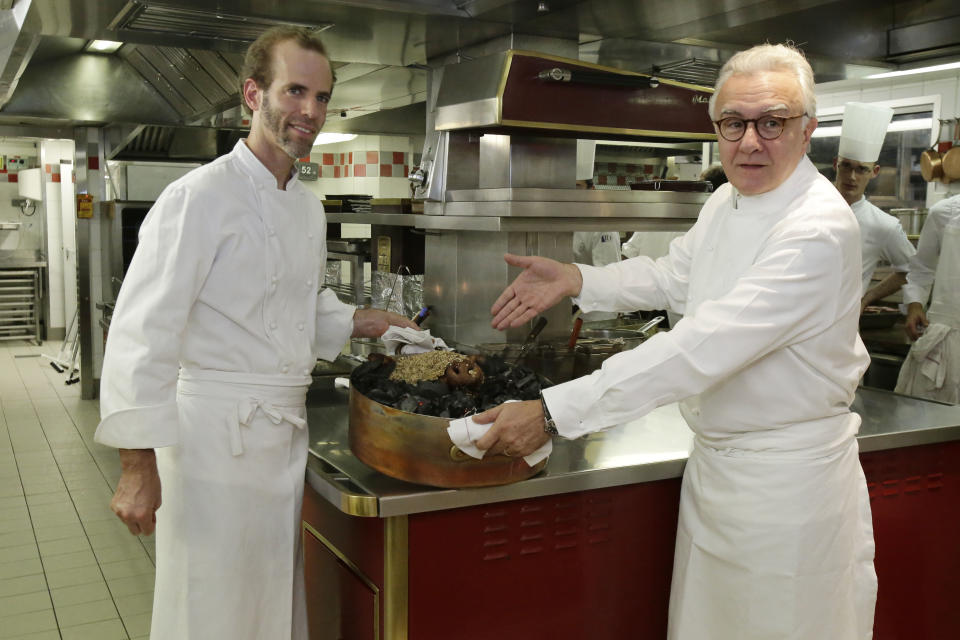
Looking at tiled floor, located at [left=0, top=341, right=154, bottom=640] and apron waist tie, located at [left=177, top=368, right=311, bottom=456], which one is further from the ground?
apron waist tie, located at [left=177, top=368, right=311, bottom=456]

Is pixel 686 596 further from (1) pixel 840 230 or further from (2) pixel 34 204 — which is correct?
(2) pixel 34 204

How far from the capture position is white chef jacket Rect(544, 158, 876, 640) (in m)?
1.75

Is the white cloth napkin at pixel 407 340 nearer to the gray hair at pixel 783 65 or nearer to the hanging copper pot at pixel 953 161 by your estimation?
the gray hair at pixel 783 65

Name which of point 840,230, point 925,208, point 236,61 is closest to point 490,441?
point 840,230

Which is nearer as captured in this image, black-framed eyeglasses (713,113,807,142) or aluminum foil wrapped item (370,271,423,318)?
black-framed eyeglasses (713,113,807,142)

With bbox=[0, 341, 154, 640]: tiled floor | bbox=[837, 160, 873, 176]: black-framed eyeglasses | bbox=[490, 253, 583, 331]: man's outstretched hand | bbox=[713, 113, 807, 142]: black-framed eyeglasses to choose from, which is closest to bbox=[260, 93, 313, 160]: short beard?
bbox=[490, 253, 583, 331]: man's outstretched hand

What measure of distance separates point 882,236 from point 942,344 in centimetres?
78

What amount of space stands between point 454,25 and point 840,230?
1.78 m

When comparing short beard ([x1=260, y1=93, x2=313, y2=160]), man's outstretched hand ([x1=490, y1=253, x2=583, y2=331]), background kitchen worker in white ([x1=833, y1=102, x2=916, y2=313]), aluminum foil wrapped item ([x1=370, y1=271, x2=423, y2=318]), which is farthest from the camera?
background kitchen worker in white ([x1=833, y1=102, x2=916, y2=313])

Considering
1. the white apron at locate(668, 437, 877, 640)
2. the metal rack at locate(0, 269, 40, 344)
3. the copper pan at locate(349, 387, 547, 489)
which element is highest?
the copper pan at locate(349, 387, 547, 489)

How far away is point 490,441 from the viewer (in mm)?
1711

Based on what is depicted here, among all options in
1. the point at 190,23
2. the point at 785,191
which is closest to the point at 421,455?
the point at 785,191

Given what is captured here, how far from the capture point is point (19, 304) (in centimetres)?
1069

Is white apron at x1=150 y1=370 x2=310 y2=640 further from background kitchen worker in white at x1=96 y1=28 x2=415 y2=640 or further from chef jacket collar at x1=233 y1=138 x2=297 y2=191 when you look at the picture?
chef jacket collar at x1=233 y1=138 x2=297 y2=191
